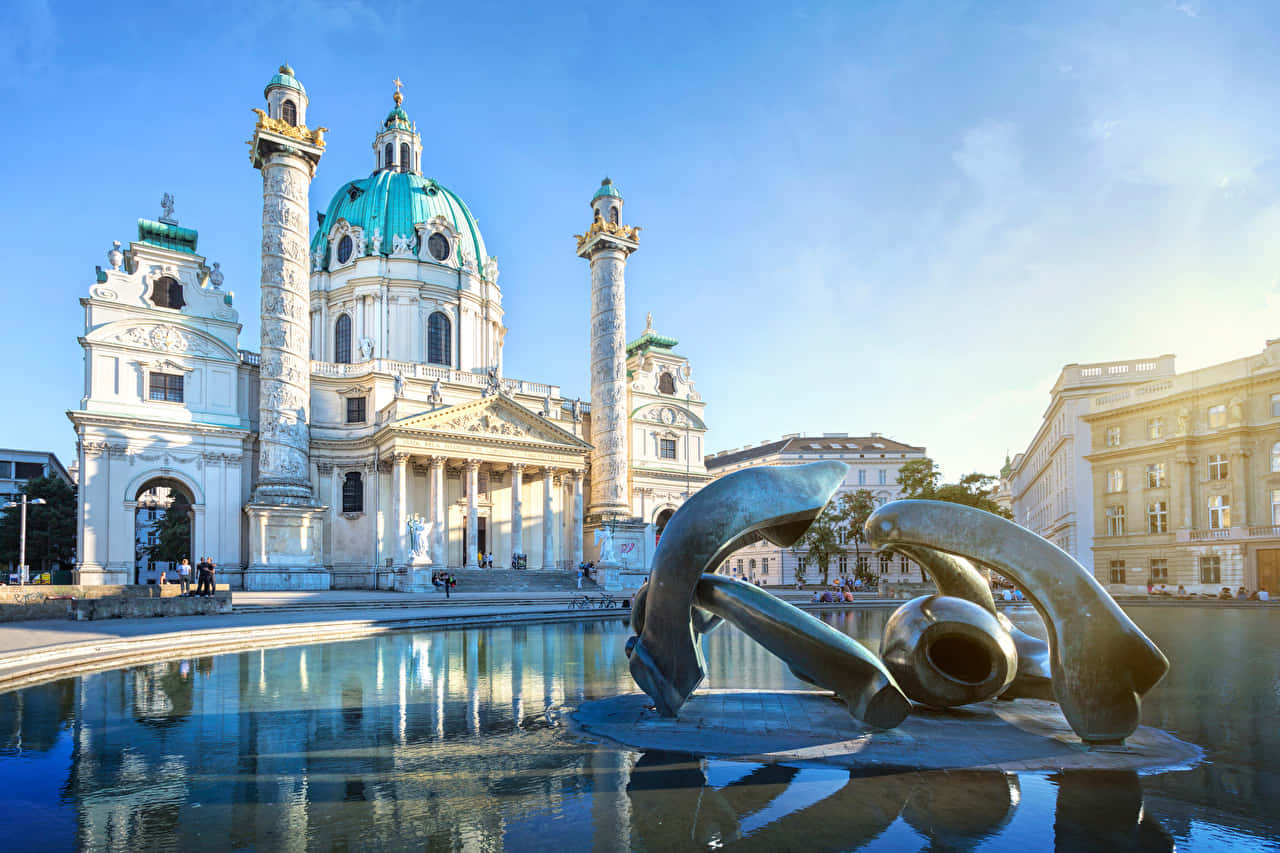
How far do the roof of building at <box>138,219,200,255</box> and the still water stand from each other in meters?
39.4

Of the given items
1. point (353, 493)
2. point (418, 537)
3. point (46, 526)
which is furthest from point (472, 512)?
point (46, 526)

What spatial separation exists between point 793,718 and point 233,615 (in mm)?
21635

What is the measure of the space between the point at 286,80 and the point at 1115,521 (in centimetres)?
5290

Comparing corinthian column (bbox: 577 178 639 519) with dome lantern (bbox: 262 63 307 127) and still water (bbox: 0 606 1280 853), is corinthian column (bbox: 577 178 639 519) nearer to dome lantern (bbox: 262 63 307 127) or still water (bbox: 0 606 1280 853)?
dome lantern (bbox: 262 63 307 127)

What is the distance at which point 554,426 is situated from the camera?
48.2 meters

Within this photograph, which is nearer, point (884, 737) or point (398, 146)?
point (884, 737)

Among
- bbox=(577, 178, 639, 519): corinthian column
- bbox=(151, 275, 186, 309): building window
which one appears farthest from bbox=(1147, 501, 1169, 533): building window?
bbox=(151, 275, 186, 309): building window

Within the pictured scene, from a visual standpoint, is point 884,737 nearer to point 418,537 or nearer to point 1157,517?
point 418,537

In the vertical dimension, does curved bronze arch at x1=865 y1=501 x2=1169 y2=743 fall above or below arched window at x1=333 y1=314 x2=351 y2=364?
below

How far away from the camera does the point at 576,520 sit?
1946 inches

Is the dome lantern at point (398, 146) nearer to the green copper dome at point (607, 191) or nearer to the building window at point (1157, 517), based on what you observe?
the green copper dome at point (607, 191)

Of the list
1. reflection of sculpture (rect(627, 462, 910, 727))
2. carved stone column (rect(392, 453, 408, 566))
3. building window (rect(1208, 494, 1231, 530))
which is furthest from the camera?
carved stone column (rect(392, 453, 408, 566))

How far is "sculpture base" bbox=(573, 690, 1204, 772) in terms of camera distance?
286 inches

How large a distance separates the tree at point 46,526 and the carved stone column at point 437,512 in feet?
94.1
